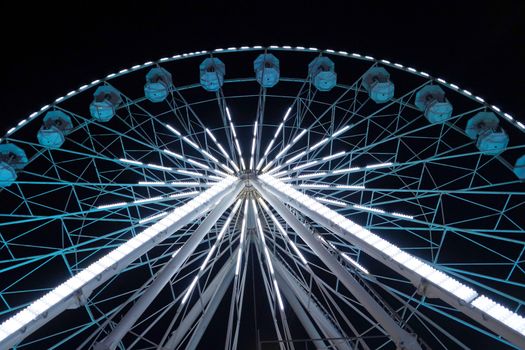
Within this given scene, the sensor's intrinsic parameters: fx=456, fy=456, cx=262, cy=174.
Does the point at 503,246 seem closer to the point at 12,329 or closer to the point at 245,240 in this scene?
the point at 245,240

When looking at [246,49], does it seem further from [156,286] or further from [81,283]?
[81,283]

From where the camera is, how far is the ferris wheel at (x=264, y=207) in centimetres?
839

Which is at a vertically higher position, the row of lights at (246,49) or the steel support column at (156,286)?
the row of lights at (246,49)

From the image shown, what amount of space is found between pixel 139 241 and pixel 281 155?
5783mm

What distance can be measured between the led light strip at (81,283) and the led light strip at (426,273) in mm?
3034

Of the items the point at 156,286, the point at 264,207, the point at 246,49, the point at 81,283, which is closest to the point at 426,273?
the point at 156,286

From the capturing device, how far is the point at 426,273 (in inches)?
295

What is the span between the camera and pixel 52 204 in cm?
2138

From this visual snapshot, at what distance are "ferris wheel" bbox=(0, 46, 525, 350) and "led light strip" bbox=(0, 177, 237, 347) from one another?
1.1 inches

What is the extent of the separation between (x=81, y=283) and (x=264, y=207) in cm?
642

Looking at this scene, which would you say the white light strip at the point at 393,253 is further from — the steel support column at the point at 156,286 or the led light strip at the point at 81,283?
the led light strip at the point at 81,283

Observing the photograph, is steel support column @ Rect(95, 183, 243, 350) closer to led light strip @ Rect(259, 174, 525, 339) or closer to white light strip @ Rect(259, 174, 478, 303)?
white light strip @ Rect(259, 174, 478, 303)

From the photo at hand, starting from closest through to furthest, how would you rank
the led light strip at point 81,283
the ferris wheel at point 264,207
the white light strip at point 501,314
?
the white light strip at point 501,314 → the led light strip at point 81,283 → the ferris wheel at point 264,207

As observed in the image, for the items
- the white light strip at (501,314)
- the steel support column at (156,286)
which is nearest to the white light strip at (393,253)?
the white light strip at (501,314)
